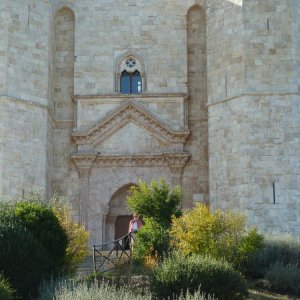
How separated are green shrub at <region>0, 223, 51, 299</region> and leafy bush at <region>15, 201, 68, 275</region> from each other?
129cm

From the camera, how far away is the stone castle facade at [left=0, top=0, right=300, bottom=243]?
2395 cm

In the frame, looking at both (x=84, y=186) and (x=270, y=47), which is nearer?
(x=270, y=47)

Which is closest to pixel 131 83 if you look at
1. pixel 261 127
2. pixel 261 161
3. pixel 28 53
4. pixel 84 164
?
pixel 84 164

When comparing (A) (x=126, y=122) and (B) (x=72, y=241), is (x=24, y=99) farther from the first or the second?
(B) (x=72, y=241)

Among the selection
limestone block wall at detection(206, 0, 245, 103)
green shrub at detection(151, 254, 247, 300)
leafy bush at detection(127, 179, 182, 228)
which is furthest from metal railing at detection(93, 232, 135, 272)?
limestone block wall at detection(206, 0, 245, 103)

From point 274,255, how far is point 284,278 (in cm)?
180

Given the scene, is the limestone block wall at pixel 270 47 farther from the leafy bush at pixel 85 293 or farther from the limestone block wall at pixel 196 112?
the leafy bush at pixel 85 293

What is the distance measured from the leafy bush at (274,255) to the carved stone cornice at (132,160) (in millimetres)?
5908

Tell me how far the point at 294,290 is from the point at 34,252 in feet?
18.9

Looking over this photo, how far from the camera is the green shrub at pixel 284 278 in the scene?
56.5 feet

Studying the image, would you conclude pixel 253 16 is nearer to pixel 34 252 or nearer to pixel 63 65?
pixel 63 65

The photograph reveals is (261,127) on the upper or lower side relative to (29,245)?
upper

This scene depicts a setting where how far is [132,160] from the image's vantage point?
26.2 meters

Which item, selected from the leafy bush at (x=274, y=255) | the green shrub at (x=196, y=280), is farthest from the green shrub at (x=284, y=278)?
the green shrub at (x=196, y=280)
